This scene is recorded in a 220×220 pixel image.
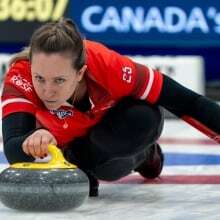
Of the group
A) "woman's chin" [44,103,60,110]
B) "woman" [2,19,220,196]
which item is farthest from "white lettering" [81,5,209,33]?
"woman's chin" [44,103,60,110]

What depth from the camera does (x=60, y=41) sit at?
1.70 meters

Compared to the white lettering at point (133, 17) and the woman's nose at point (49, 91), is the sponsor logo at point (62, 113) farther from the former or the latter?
the white lettering at point (133, 17)

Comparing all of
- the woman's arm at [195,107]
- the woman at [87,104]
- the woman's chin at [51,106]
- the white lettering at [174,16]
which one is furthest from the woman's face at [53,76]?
the white lettering at [174,16]

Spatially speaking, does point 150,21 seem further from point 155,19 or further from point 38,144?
point 38,144

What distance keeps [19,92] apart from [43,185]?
30 centimetres

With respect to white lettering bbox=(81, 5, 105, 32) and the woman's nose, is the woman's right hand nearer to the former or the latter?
the woman's nose

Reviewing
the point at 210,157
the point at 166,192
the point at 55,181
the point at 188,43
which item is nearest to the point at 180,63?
the point at 188,43

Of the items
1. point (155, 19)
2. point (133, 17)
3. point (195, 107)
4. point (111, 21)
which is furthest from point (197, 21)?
point (195, 107)

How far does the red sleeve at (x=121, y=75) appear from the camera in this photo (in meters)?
1.88

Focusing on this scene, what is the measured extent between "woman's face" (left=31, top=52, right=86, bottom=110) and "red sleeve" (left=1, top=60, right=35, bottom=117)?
0.35ft

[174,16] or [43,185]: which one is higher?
[43,185]

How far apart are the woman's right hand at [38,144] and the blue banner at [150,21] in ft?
12.8

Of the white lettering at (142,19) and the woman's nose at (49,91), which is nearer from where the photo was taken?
the woman's nose at (49,91)

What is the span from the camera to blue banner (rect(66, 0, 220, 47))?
5492mm
